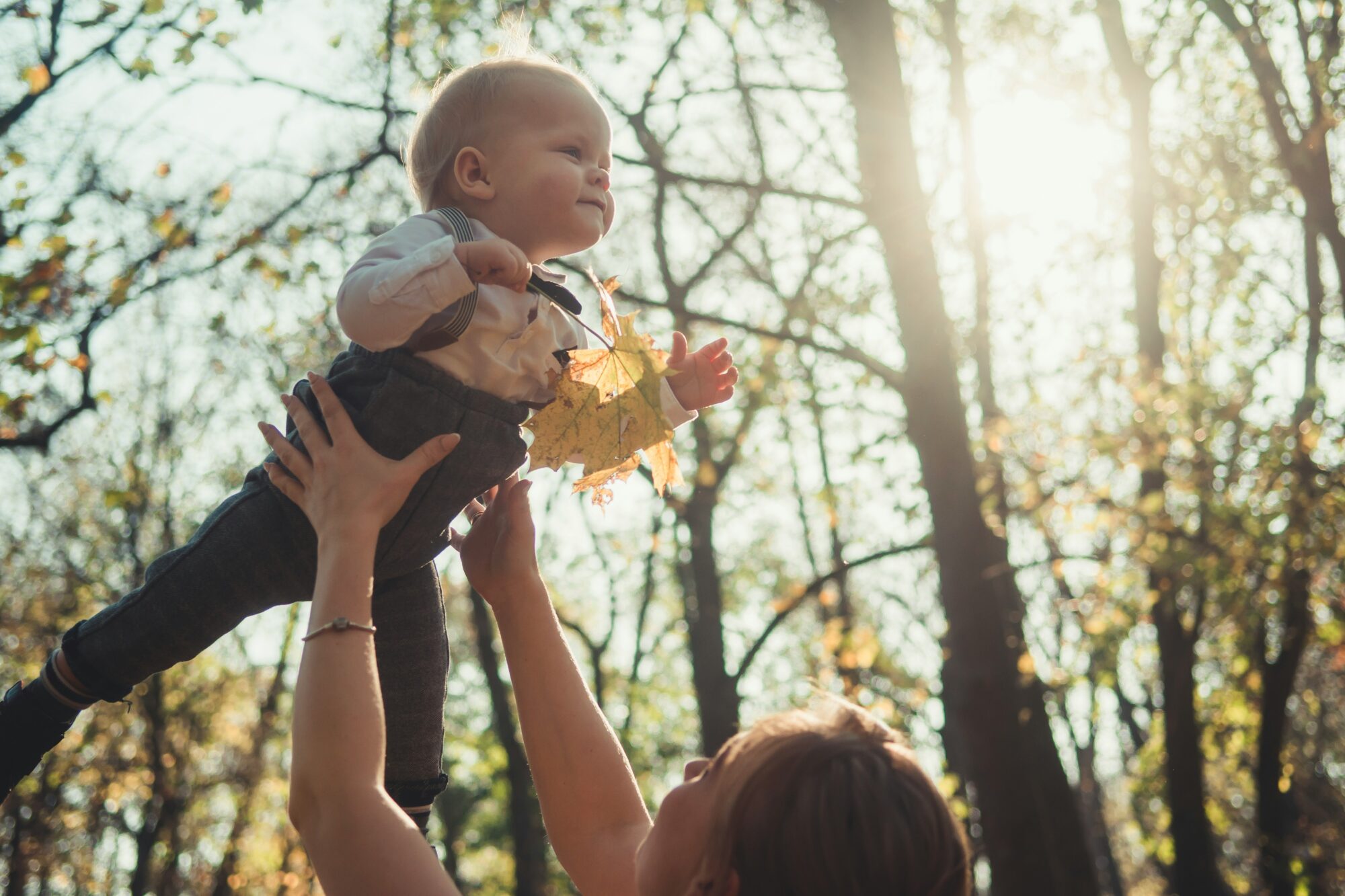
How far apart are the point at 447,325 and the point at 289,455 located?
0.35 metres

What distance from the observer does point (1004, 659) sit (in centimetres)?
476

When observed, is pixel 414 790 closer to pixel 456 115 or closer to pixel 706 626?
pixel 456 115

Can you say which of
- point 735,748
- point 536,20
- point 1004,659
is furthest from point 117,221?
point 735,748

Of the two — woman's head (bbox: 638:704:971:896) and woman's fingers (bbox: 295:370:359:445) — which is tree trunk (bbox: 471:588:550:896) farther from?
woman's head (bbox: 638:704:971:896)

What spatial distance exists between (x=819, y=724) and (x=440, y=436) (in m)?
0.78

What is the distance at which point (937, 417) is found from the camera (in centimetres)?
499

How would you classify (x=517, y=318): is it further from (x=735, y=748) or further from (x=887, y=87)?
(x=887, y=87)

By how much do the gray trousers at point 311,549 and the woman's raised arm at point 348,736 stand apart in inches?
8.3

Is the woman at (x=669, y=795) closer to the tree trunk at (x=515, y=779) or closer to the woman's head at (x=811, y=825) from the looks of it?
the woman's head at (x=811, y=825)

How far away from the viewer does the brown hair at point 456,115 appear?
2125 millimetres

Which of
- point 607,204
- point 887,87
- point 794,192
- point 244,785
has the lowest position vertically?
Answer: point 244,785

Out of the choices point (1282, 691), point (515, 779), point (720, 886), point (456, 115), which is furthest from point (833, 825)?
point (515, 779)

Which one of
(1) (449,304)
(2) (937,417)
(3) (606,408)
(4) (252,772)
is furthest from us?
(4) (252,772)

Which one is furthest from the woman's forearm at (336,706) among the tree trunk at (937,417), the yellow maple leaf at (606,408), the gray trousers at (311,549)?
the tree trunk at (937,417)
